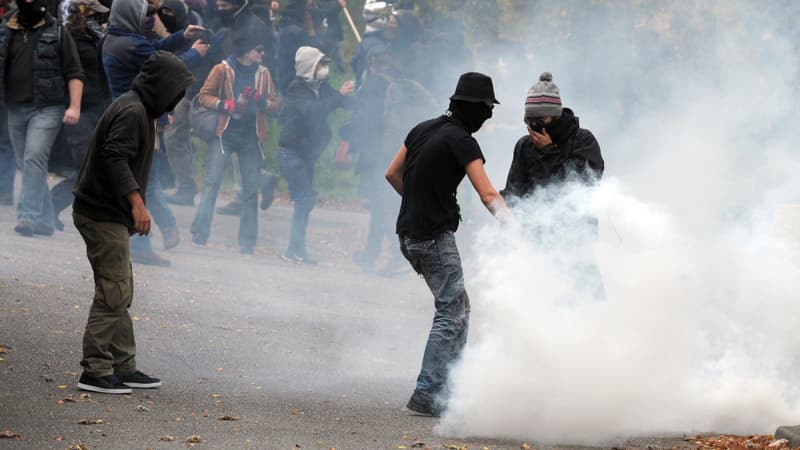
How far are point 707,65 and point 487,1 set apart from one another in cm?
296

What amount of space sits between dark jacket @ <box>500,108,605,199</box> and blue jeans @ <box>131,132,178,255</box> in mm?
4109

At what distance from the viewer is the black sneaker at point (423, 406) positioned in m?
6.37

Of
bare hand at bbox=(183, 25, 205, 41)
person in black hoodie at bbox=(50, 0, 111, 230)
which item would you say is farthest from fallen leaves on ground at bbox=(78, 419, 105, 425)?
bare hand at bbox=(183, 25, 205, 41)

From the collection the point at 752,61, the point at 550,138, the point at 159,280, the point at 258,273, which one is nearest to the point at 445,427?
the point at 550,138

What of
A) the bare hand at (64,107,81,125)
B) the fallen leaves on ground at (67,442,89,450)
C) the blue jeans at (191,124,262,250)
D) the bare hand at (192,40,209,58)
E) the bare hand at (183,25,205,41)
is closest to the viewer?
the fallen leaves on ground at (67,442,89,450)

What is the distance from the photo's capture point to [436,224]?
636cm

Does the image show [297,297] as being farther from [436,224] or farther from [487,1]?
[487,1]

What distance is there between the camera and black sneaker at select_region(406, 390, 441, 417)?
6367 mm

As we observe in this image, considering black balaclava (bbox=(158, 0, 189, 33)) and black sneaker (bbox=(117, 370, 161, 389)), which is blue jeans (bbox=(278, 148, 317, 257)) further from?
black sneaker (bbox=(117, 370, 161, 389))

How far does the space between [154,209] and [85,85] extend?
1187mm

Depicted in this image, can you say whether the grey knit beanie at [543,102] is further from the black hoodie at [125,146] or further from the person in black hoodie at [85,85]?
the person in black hoodie at [85,85]

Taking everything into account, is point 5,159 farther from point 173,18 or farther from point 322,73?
point 322,73

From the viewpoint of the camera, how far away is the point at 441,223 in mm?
6379

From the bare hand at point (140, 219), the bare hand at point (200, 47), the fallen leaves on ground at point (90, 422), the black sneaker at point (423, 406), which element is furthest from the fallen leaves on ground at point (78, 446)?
the bare hand at point (200, 47)
